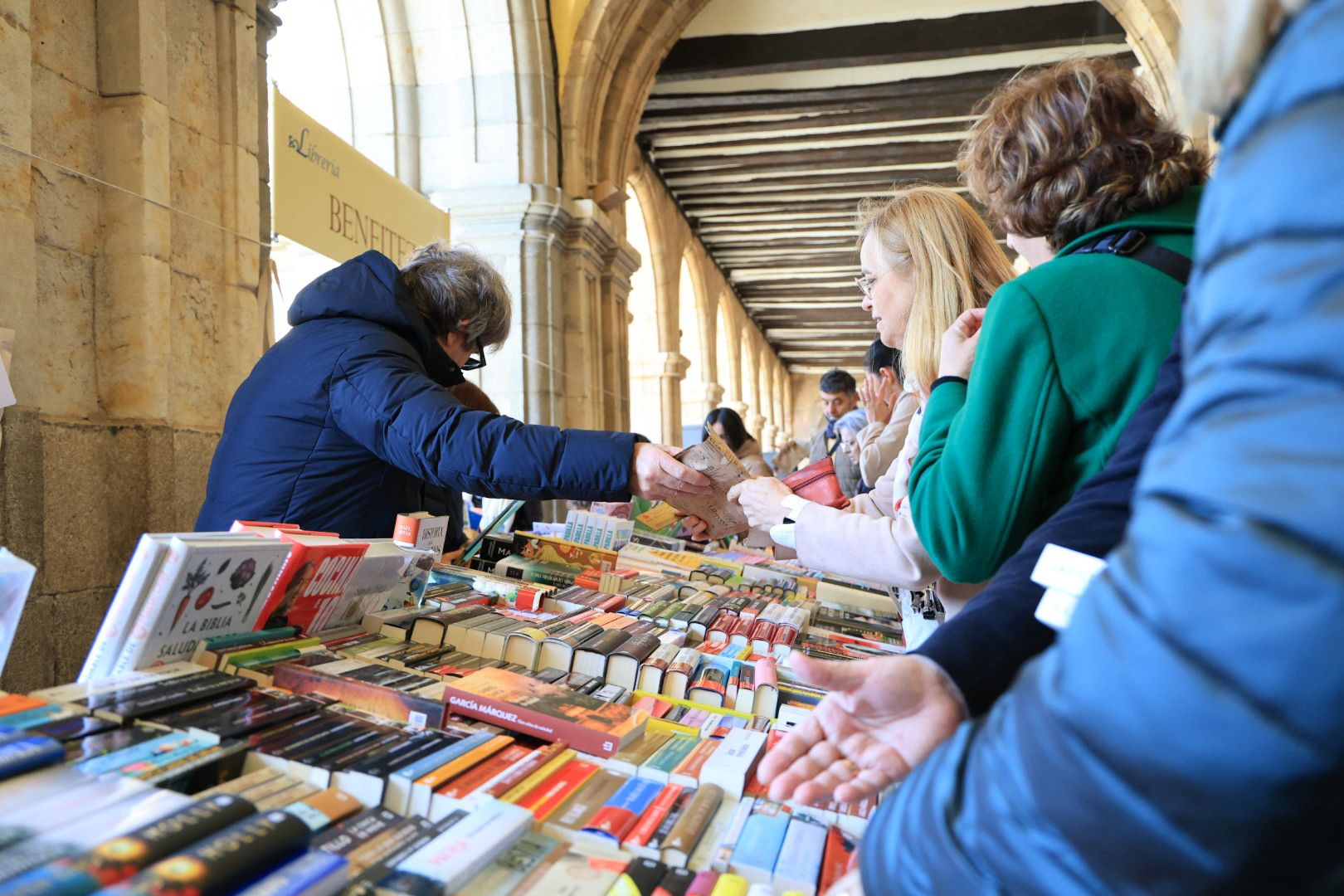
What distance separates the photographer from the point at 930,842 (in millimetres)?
628

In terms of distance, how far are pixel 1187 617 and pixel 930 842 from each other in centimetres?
27

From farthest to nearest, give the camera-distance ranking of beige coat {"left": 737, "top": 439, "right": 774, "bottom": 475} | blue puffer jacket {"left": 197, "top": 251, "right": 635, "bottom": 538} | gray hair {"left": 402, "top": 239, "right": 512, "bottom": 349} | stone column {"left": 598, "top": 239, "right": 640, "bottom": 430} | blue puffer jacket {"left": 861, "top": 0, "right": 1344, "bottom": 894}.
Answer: stone column {"left": 598, "top": 239, "right": 640, "bottom": 430}, beige coat {"left": 737, "top": 439, "right": 774, "bottom": 475}, gray hair {"left": 402, "top": 239, "right": 512, "bottom": 349}, blue puffer jacket {"left": 197, "top": 251, "right": 635, "bottom": 538}, blue puffer jacket {"left": 861, "top": 0, "right": 1344, "bottom": 894}

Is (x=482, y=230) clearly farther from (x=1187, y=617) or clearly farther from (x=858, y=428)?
(x=1187, y=617)

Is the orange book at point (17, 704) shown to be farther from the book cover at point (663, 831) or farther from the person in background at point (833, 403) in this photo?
the person in background at point (833, 403)

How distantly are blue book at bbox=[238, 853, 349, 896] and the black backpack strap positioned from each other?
1.25 m

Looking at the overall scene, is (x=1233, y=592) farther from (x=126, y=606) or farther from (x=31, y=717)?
(x=126, y=606)

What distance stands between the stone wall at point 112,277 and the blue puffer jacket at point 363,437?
2.02 feet

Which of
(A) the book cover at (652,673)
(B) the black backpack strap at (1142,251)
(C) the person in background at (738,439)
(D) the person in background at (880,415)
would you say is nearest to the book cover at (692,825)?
(A) the book cover at (652,673)

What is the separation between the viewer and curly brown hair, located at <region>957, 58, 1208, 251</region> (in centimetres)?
133

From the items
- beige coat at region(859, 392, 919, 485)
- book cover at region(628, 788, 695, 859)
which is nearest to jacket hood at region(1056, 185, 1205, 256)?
book cover at region(628, 788, 695, 859)

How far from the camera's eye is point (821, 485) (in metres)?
2.51

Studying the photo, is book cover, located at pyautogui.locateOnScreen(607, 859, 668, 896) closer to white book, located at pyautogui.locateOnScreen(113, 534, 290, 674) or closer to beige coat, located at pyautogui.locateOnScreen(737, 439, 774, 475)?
white book, located at pyautogui.locateOnScreen(113, 534, 290, 674)

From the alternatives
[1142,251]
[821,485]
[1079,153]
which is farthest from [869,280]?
[1142,251]

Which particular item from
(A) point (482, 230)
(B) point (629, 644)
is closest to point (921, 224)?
(B) point (629, 644)
